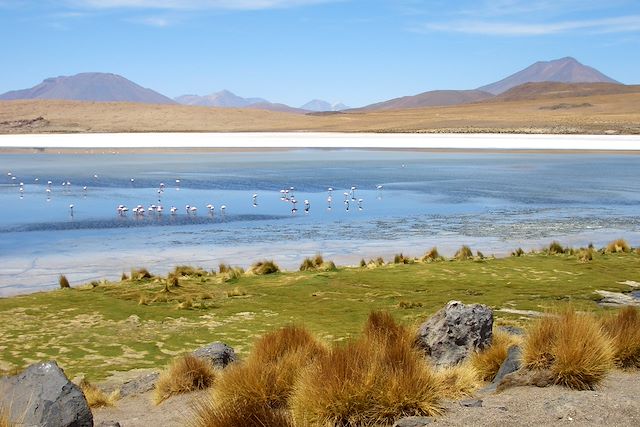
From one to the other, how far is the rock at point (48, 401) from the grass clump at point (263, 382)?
0.82m

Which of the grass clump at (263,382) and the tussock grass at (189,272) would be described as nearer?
the grass clump at (263,382)

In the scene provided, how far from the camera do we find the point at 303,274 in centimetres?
1216

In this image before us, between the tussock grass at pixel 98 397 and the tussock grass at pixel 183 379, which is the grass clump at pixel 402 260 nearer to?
the tussock grass at pixel 183 379

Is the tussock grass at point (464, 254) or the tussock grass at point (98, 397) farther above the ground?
the tussock grass at point (98, 397)

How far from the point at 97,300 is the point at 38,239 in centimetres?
681

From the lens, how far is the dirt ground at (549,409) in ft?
15.3

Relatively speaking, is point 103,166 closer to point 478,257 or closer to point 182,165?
point 182,165

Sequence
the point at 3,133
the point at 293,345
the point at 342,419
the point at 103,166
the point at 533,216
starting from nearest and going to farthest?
the point at 342,419, the point at 293,345, the point at 533,216, the point at 103,166, the point at 3,133

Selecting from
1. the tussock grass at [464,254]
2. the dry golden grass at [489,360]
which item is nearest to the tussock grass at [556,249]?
the tussock grass at [464,254]

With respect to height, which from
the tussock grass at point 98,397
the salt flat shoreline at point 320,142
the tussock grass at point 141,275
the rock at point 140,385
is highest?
the tussock grass at point 98,397

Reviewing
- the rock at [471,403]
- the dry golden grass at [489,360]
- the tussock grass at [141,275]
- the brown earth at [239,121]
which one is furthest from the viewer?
the brown earth at [239,121]

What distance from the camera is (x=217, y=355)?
694 centimetres

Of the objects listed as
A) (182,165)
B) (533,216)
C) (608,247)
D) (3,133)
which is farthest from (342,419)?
(3,133)

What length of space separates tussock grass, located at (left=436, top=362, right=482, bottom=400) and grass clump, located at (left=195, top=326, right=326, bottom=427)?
0.89 m
